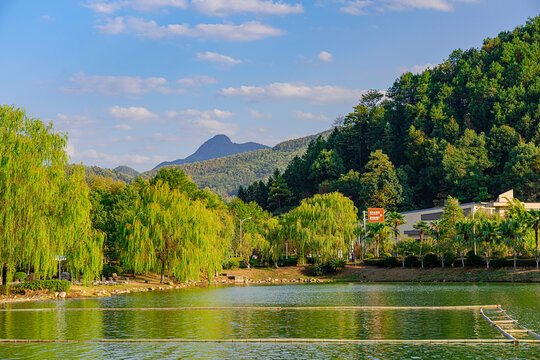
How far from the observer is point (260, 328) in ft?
88.7

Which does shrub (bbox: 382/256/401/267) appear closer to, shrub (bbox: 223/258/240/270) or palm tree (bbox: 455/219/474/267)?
palm tree (bbox: 455/219/474/267)

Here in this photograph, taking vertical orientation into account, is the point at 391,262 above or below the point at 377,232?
below

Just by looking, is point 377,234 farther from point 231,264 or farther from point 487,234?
point 231,264

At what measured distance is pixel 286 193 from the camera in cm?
14912

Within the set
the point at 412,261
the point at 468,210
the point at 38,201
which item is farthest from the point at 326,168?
the point at 38,201

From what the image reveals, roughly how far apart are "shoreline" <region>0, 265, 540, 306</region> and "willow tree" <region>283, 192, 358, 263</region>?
289 centimetres

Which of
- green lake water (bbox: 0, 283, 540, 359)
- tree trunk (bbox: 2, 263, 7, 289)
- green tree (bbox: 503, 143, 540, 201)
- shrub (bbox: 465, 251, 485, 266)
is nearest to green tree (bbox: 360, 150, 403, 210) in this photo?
green tree (bbox: 503, 143, 540, 201)

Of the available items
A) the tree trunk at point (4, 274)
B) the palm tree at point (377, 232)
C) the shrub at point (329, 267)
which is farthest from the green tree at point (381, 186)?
the tree trunk at point (4, 274)

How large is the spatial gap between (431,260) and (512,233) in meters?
10.8

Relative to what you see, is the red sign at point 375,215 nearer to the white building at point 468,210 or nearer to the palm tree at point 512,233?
the white building at point 468,210

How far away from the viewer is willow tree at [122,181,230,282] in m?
52.6

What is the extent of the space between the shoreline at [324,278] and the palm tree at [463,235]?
225 cm

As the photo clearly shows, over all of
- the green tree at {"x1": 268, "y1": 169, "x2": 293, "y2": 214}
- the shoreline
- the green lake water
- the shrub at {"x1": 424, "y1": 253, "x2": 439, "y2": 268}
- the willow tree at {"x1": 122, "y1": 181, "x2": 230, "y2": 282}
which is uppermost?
the green tree at {"x1": 268, "y1": 169, "x2": 293, "y2": 214}

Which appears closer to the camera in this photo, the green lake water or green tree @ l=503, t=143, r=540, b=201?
the green lake water
